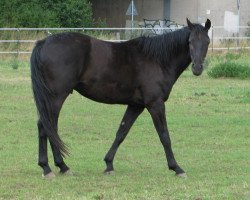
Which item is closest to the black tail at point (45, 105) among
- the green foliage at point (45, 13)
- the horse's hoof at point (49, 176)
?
the horse's hoof at point (49, 176)

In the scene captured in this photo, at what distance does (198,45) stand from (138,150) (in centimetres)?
289

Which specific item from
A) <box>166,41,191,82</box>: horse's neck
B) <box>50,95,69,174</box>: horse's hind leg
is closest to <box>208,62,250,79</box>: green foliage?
<box>166,41,191,82</box>: horse's neck

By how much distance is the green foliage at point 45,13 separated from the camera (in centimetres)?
3947

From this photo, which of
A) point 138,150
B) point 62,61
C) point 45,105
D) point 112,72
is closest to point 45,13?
point 138,150

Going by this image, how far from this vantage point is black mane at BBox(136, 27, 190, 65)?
1022 cm

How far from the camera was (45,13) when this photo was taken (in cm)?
4084

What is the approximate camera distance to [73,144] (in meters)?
12.9

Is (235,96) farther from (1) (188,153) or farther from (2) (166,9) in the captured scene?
(2) (166,9)

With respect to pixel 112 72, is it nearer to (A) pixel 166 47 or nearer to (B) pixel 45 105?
(A) pixel 166 47

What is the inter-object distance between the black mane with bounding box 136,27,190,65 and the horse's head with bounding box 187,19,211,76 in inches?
9.5

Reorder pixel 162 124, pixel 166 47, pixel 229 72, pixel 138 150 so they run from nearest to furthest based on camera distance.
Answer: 1. pixel 162 124
2. pixel 166 47
3. pixel 138 150
4. pixel 229 72

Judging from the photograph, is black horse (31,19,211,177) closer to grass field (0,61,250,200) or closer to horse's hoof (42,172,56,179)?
horse's hoof (42,172,56,179)

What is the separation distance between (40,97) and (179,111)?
302 inches

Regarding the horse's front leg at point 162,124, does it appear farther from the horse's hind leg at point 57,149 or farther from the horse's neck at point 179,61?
the horse's hind leg at point 57,149
